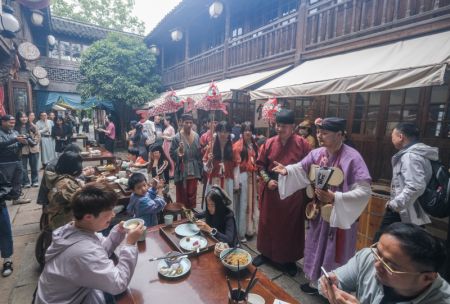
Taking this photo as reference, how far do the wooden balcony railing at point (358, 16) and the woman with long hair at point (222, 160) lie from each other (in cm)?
428

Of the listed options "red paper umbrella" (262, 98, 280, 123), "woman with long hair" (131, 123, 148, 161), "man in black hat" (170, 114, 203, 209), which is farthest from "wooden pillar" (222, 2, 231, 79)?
"man in black hat" (170, 114, 203, 209)

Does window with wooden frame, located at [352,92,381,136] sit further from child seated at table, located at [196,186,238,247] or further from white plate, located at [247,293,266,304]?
white plate, located at [247,293,266,304]

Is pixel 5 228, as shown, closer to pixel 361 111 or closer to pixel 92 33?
pixel 361 111

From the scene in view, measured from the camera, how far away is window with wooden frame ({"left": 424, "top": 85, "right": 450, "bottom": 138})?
16.7ft

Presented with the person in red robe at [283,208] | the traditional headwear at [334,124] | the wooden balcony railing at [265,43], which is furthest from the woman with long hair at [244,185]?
the wooden balcony railing at [265,43]

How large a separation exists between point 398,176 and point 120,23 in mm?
35423

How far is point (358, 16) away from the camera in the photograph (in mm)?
6070

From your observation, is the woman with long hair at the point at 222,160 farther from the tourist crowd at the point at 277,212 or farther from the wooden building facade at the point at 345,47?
the wooden building facade at the point at 345,47

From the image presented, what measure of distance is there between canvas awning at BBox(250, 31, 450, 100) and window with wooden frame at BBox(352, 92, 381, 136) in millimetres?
1176

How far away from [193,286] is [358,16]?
275 inches

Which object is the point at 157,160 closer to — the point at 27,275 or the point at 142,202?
the point at 142,202

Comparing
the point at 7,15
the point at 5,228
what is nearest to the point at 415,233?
the point at 5,228

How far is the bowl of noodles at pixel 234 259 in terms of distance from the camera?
6.79 feet

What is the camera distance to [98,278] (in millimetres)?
1600
